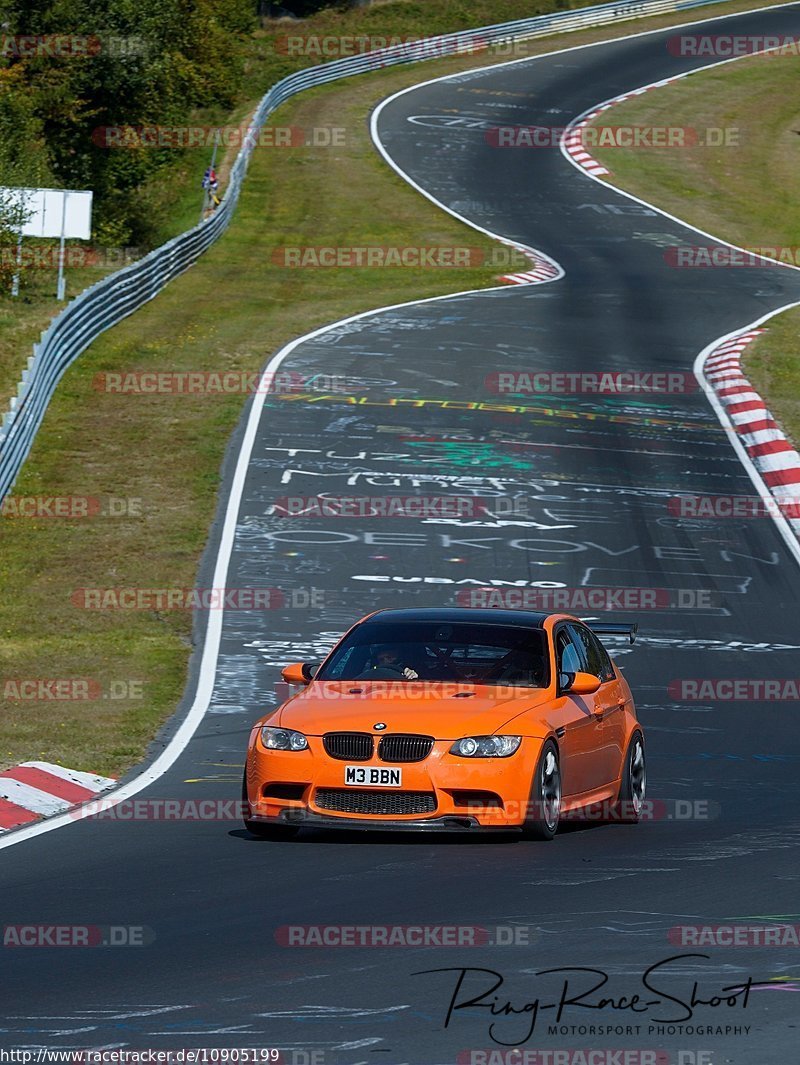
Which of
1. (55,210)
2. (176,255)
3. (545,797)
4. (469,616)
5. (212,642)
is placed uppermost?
(55,210)

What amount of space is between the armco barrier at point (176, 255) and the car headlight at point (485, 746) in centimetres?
1395

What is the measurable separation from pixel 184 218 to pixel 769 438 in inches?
1149

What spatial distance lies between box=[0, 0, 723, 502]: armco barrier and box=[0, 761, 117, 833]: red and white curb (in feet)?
35.8

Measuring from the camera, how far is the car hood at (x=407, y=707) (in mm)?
10656

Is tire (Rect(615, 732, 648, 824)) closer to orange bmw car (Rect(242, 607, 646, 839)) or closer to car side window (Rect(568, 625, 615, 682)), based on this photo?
orange bmw car (Rect(242, 607, 646, 839))

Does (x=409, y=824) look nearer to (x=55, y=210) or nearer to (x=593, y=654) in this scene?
(x=593, y=654)

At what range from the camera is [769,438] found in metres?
28.6

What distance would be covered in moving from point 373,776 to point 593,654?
2486 mm

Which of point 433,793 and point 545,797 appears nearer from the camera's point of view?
point 433,793

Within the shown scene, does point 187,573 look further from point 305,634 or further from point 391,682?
point 391,682

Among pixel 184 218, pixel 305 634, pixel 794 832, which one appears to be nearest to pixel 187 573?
pixel 305 634

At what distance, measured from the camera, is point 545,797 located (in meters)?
10.7

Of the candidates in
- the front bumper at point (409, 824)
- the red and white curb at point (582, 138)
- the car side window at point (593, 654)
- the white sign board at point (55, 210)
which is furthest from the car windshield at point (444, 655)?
the red and white curb at point (582, 138)

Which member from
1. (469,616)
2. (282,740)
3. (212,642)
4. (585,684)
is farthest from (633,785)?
(212,642)
